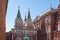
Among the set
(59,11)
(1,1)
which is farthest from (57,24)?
(1,1)

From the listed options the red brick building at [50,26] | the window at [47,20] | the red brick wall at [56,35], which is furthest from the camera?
the window at [47,20]

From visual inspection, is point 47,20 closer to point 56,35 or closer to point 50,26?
point 50,26

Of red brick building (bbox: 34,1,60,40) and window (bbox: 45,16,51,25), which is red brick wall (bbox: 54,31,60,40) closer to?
red brick building (bbox: 34,1,60,40)

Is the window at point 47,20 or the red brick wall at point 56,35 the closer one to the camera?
the red brick wall at point 56,35

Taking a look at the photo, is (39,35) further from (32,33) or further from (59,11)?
(59,11)

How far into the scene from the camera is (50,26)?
48406mm

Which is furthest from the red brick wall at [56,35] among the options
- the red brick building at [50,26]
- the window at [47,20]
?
the window at [47,20]

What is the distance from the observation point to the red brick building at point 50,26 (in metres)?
46.9

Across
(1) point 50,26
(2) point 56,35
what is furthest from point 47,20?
(2) point 56,35

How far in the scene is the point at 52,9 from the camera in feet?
165

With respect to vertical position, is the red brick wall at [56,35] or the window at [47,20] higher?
the window at [47,20]

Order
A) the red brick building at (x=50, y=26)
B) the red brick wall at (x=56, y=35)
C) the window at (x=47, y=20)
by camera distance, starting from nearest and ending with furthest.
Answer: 1. the red brick wall at (x=56, y=35)
2. the red brick building at (x=50, y=26)
3. the window at (x=47, y=20)

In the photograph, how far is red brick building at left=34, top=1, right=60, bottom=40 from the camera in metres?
46.9

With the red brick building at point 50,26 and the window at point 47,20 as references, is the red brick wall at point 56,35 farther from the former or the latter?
the window at point 47,20
